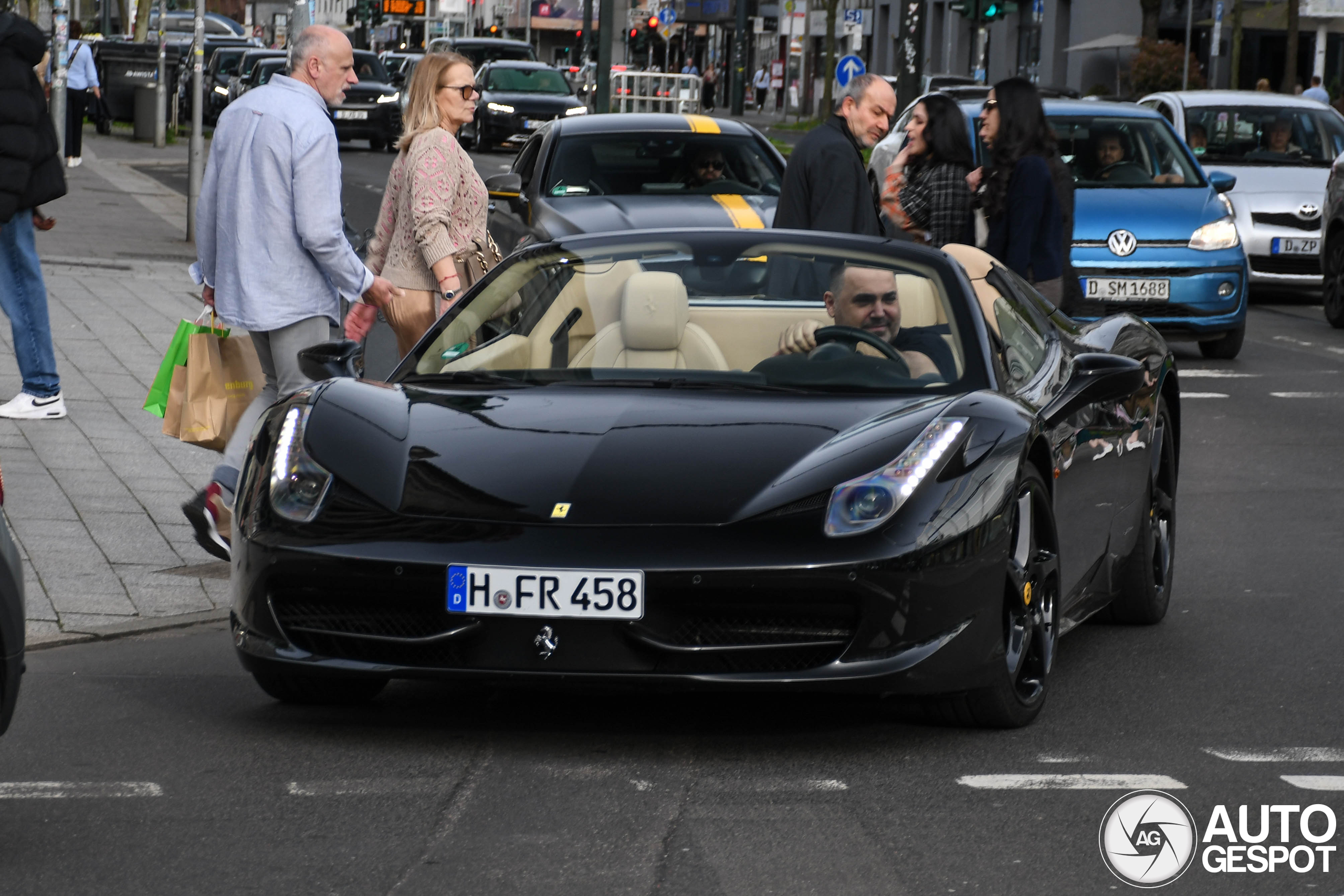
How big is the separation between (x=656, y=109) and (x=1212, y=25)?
13.2 metres

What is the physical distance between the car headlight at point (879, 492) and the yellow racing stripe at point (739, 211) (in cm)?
855

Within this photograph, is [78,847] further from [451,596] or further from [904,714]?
[904,714]

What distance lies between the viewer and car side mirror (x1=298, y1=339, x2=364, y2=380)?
6.14 m

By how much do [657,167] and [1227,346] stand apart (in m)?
4.01

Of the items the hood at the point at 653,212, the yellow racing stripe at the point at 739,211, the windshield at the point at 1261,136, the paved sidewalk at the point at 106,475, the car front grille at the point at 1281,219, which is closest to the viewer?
the paved sidewalk at the point at 106,475

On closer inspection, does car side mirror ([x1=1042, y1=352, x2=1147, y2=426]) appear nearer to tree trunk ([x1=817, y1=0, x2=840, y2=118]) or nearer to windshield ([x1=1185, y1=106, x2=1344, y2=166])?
windshield ([x1=1185, y1=106, x2=1344, y2=166])

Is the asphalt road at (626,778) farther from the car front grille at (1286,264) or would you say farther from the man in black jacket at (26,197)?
the car front grille at (1286,264)

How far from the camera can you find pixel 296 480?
17.4 feet

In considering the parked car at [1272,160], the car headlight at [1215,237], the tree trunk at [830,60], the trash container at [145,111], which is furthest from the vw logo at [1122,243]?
the tree trunk at [830,60]

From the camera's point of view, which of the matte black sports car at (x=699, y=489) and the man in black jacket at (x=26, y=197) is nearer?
the matte black sports car at (x=699, y=489)

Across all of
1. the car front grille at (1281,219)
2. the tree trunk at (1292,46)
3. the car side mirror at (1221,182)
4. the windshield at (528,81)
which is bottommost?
the car front grille at (1281,219)

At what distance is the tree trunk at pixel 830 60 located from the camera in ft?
195

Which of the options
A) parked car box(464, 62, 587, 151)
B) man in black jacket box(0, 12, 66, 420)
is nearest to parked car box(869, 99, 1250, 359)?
man in black jacket box(0, 12, 66, 420)

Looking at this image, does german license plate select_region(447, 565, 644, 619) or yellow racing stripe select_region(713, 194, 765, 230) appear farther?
yellow racing stripe select_region(713, 194, 765, 230)
